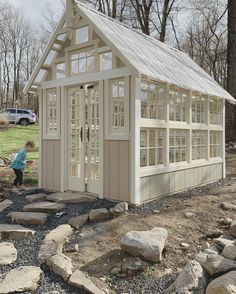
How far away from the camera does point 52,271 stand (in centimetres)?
393

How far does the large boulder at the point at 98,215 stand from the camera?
5.55 meters

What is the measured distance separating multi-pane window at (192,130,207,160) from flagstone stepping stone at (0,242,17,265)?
5086mm

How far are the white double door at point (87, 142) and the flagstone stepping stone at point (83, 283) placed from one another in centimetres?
295

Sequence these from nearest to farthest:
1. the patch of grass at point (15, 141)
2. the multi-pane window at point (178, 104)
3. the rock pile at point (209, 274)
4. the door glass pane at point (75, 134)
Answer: the rock pile at point (209, 274)
the door glass pane at point (75, 134)
the multi-pane window at point (178, 104)
the patch of grass at point (15, 141)

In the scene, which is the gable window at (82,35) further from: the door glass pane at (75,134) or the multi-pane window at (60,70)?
the door glass pane at (75,134)

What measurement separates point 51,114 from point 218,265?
16.8 ft

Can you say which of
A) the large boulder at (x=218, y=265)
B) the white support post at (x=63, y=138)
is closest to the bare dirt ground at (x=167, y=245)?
the large boulder at (x=218, y=265)

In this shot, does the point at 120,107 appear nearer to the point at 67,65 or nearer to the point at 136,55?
the point at 136,55

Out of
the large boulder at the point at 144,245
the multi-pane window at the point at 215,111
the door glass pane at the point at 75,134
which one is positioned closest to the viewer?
the large boulder at the point at 144,245

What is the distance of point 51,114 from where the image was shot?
759 centimetres

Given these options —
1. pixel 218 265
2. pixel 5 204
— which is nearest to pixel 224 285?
pixel 218 265

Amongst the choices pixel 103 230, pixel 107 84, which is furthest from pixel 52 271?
pixel 107 84

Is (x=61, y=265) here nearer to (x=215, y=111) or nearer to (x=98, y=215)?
(x=98, y=215)

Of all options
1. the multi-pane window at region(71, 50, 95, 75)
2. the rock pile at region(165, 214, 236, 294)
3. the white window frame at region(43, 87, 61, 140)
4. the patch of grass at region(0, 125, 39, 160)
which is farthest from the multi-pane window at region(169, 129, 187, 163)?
the patch of grass at region(0, 125, 39, 160)
